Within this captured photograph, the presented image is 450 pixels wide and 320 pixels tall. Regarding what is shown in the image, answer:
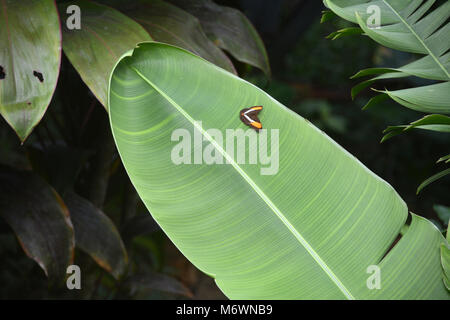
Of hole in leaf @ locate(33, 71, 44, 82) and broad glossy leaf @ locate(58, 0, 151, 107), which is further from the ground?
broad glossy leaf @ locate(58, 0, 151, 107)

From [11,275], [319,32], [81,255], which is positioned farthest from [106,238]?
[319,32]

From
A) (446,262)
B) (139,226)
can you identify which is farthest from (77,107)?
(446,262)

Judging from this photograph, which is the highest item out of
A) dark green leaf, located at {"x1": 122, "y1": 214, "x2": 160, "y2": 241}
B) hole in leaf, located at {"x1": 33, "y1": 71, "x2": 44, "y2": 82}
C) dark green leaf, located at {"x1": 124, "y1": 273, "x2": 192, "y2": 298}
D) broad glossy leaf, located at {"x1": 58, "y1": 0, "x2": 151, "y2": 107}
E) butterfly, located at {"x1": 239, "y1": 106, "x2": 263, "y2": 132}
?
broad glossy leaf, located at {"x1": 58, "y1": 0, "x2": 151, "y2": 107}

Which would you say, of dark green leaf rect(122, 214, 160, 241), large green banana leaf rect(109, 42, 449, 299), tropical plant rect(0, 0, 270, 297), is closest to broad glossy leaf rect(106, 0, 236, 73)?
tropical plant rect(0, 0, 270, 297)

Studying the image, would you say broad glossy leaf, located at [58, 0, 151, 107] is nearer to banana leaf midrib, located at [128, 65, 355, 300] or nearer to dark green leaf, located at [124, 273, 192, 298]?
banana leaf midrib, located at [128, 65, 355, 300]

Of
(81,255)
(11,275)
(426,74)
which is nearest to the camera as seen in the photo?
(426,74)
